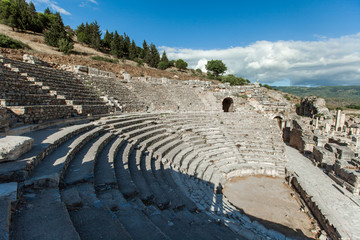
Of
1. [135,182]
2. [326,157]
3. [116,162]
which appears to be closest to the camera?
[135,182]

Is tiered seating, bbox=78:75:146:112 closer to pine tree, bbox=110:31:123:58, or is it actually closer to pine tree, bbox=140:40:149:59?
pine tree, bbox=110:31:123:58

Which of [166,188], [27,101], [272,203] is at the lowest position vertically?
[272,203]

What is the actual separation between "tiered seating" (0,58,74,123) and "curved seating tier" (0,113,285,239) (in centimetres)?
122

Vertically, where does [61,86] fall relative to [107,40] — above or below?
below

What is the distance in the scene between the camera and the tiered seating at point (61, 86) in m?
8.62

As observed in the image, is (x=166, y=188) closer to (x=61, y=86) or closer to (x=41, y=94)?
(x=41, y=94)

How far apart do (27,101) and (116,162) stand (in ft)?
17.1

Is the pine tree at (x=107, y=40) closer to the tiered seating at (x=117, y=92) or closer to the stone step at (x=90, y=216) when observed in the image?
the tiered seating at (x=117, y=92)

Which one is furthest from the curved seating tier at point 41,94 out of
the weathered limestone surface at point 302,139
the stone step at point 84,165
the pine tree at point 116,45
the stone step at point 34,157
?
the pine tree at point 116,45

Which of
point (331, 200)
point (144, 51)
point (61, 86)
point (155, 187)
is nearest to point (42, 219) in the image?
point (155, 187)

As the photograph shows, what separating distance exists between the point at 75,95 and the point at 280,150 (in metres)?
13.7

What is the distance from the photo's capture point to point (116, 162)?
5.35 m

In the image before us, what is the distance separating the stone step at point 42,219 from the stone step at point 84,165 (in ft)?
2.52

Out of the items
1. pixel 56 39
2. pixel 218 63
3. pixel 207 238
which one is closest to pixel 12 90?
pixel 207 238
